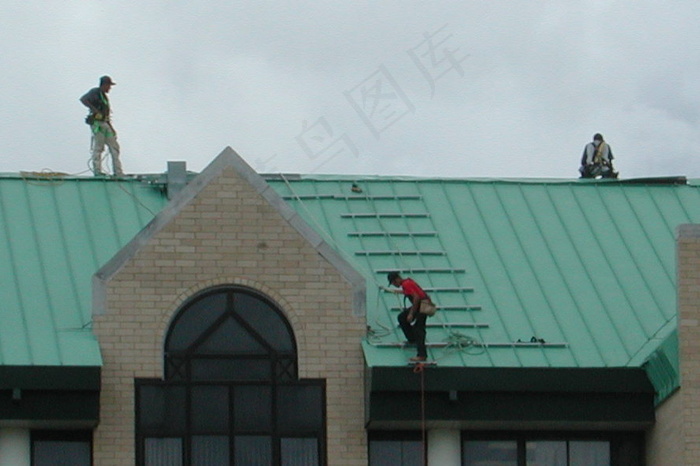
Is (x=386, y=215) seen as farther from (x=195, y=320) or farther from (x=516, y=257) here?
(x=195, y=320)

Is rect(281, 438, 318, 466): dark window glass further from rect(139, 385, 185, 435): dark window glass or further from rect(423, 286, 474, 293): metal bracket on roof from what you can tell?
rect(423, 286, 474, 293): metal bracket on roof

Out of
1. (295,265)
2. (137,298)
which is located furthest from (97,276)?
(295,265)

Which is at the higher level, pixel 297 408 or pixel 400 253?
pixel 400 253

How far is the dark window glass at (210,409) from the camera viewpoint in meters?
41.1

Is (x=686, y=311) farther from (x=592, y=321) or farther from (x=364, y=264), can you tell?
(x=364, y=264)

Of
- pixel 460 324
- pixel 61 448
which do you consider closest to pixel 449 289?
pixel 460 324

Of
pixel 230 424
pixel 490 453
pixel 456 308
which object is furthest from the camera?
pixel 456 308

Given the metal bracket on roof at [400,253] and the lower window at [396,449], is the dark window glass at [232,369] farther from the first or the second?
the metal bracket on roof at [400,253]

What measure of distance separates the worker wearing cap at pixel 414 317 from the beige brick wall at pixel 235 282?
794 mm

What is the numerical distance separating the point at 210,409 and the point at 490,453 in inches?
194

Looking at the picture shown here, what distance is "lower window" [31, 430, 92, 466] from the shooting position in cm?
4094

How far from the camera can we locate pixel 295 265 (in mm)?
41844

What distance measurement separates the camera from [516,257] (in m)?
45.7

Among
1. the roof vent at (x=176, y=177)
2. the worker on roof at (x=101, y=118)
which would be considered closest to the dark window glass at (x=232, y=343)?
the roof vent at (x=176, y=177)
